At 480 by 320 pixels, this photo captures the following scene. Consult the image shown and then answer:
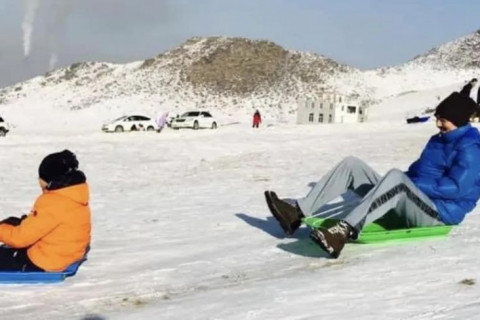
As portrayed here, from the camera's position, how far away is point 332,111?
51812mm

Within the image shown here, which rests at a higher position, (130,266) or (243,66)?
(243,66)

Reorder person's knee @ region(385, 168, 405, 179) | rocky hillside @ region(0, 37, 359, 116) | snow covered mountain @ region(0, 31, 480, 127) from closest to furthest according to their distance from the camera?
person's knee @ region(385, 168, 405, 179), snow covered mountain @ region(0, 31, 480, 127), rocky hillside @ region(0, 37, 359, 116)

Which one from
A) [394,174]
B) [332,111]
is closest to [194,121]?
[332,111]

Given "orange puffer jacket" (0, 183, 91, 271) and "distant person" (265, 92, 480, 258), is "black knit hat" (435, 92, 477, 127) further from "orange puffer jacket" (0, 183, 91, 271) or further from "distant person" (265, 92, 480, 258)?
"orange puffer jacket" (0, 183, 91, 271)

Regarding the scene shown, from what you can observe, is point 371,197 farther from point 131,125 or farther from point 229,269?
point 131,125

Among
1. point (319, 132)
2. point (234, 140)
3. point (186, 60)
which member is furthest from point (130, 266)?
point (186, 60)

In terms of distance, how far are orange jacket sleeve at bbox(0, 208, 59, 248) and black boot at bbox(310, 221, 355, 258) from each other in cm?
200

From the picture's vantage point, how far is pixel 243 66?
79375 mm

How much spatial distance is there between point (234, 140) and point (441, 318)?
1734cm

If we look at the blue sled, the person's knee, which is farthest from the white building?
the blue sled

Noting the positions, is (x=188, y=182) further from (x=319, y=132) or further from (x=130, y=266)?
(x=319, y=132)

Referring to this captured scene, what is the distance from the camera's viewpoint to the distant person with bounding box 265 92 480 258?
644 centimetres

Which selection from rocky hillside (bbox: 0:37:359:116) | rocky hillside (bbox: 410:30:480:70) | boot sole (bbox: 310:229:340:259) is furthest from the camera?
rocky hillside (bbox: 410:30:480:70)

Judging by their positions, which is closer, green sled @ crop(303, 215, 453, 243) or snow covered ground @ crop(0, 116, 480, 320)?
snow covered ground @ crop(0, 116, 480, 320)
